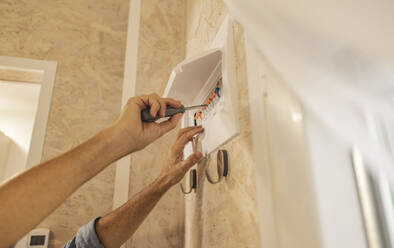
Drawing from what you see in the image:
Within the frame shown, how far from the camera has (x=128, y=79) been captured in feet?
4.36

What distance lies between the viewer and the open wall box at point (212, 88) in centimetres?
64

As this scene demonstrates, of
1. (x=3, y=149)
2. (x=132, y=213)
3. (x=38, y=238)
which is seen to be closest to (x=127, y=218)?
(x=132, y=213)

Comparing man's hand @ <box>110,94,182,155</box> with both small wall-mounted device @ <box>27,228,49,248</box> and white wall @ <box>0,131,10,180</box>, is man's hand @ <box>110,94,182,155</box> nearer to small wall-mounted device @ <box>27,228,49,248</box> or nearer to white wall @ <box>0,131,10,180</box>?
small wall-mounted device @ <box>27,228,49,248</box>

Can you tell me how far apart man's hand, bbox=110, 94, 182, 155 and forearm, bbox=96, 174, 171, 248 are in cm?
20

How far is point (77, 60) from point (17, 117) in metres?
0.70

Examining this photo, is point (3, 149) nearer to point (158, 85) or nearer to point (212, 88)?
point (158, 85)

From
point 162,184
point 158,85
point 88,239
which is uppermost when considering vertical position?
point 158,85

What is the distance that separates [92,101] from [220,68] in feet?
2.67

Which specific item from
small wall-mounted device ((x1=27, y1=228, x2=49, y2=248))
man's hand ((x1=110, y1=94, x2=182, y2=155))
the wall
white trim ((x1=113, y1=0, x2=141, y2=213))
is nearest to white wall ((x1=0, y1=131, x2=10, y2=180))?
the wall

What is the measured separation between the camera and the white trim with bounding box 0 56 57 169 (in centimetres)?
117

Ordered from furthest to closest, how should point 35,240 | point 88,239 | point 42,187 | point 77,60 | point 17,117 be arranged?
point 17,117 → point 77,60 → point 35,240 → point 88,239 → point 42,187

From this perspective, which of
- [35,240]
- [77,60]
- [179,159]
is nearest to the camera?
[179,159]

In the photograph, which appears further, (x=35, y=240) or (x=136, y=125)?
(x=35, y=240)

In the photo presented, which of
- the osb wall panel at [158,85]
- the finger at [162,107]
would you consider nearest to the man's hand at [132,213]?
the finger at [162,107]
